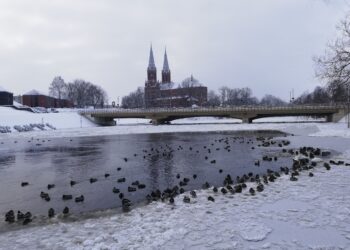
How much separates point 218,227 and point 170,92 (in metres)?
182

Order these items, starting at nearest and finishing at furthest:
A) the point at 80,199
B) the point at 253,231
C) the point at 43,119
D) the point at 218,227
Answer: the point at 253,231
the point at 218,227
the point at 80,199
the point at 43,119

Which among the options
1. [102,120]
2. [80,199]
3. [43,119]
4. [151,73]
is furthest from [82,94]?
[80,199]

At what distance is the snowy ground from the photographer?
24.1 ft

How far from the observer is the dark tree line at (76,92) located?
488ft

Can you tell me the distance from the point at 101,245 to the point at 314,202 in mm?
5801

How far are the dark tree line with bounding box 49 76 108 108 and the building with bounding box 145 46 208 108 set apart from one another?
2451 cm

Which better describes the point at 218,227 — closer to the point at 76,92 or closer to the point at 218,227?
the point at 218,227

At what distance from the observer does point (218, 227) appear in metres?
8.31

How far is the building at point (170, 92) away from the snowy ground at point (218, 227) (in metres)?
155

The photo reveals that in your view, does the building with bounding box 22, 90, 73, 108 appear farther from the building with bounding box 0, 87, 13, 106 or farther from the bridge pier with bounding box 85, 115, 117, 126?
the bridge pier with bounding box 85, 115, 117, 126

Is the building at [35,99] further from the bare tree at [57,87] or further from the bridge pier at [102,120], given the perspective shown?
the bridge pier at [102,120]

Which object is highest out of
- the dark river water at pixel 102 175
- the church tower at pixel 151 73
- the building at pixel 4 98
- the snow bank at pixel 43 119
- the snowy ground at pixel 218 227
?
the church tower at pixel 151 73

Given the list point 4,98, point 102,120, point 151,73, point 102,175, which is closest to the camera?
point 102,175

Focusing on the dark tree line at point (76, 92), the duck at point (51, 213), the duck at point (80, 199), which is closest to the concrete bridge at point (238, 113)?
the dark tree line at point (76, 92)
